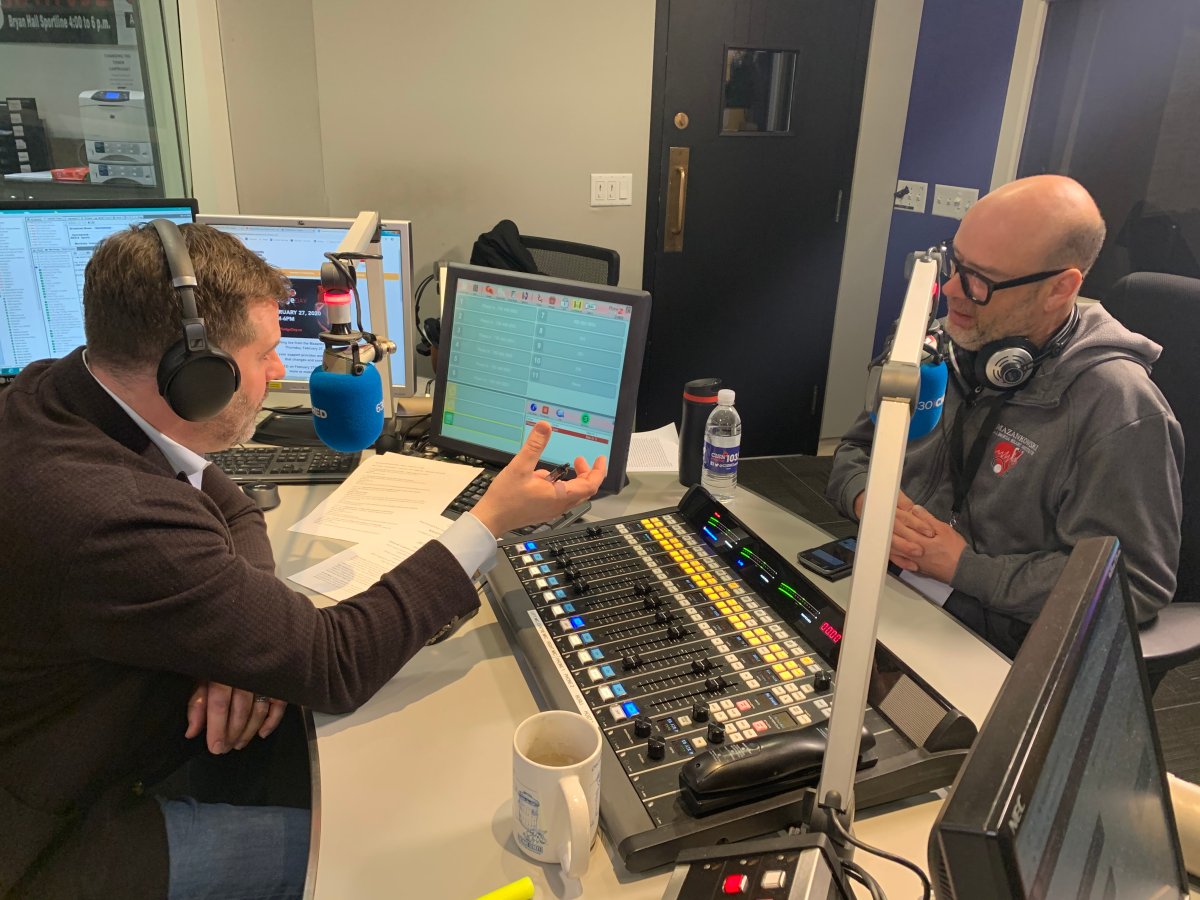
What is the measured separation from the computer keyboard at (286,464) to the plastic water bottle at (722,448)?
68 centimetres

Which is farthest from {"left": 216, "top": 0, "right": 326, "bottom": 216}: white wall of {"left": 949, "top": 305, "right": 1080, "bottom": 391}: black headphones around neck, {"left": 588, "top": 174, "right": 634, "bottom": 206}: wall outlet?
{"left": 949, "top": 305, "right": 1080, "bottom": 391}: black headphones around neck

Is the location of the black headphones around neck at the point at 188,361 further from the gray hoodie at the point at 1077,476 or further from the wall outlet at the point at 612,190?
the wall outlet at the point at 612,190

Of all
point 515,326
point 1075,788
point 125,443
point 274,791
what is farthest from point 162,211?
point 1075,788

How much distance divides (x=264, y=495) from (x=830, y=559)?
0.98 meters

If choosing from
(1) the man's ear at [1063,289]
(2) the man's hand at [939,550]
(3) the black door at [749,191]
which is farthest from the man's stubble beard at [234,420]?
(3) the black door at [749,191]

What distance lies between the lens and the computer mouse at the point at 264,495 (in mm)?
1558

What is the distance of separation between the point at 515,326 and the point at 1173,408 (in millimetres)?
1127

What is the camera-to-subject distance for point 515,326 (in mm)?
1589

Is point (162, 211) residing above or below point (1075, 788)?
above

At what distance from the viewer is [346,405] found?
117 cm

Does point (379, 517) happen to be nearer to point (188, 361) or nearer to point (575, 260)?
point (188, 361)

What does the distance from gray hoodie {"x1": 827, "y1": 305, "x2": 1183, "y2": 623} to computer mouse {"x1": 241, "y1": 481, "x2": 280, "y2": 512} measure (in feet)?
3.86

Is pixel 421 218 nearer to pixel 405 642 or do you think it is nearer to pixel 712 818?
pixel 405 642

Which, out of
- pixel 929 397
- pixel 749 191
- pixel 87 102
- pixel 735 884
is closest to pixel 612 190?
pixel 749 191
